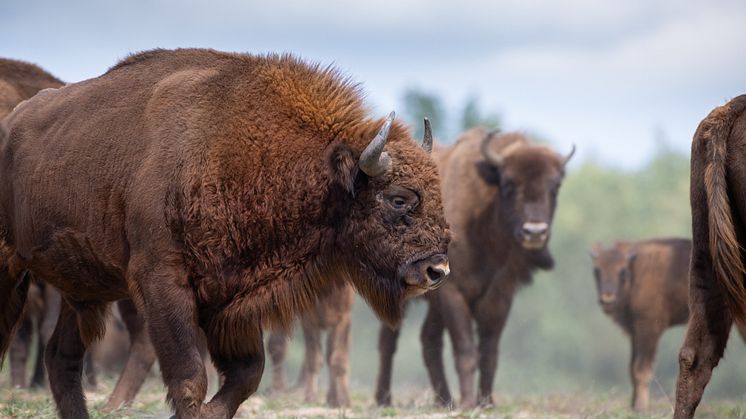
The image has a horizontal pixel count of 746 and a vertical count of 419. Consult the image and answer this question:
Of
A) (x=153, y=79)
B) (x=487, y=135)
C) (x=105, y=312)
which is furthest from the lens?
(x=487, y=135)

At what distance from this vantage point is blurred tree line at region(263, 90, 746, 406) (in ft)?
102

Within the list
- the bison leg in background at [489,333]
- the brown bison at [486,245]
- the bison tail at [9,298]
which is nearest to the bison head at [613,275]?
the brown bison at [486,245]

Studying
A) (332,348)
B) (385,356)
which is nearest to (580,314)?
(385,356)

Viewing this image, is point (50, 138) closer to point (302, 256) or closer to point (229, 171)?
point (229, 171)

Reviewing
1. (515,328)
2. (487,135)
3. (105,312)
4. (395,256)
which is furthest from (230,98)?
(515,328)

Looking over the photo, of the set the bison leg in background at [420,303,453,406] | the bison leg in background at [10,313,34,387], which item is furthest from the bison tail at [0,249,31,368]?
the bison leg in background at [420,303,453,406]

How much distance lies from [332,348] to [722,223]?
631cm

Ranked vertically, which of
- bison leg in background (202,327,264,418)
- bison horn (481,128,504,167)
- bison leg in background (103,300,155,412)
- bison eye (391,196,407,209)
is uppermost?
bison horn (481,128,504,167)

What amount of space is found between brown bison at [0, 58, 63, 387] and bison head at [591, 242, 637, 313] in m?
8.34

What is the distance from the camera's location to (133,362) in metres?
9.26

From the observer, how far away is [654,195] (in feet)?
136

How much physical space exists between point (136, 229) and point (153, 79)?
123 cm

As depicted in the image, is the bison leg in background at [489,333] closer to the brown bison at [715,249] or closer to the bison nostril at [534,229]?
the bison nostril at [534,229]

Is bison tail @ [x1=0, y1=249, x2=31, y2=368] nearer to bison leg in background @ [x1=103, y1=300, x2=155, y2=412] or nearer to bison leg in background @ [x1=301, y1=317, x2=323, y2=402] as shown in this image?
bison leg in background @ [x1=103, y1=300, x2=155, y2=412]
